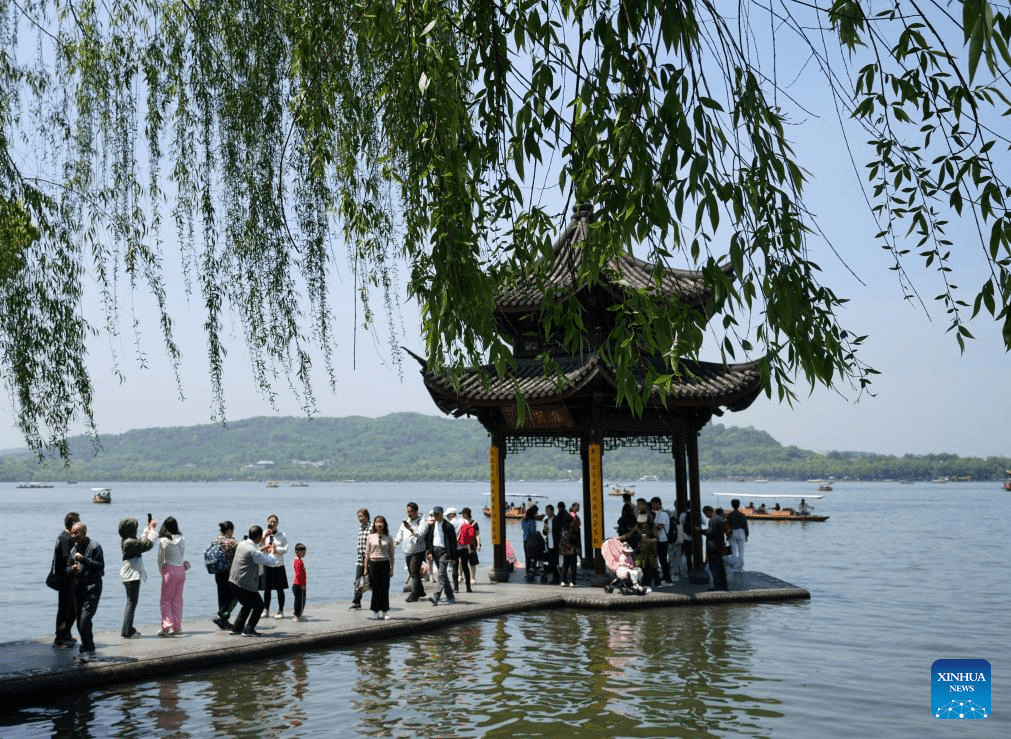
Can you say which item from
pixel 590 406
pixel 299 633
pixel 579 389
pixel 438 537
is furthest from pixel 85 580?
pixel 590 406

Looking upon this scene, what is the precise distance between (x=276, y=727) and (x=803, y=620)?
11382 millimetres

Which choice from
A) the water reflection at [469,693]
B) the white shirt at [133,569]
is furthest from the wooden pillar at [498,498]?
the white shirt at [133,569]

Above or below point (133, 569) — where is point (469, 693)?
below

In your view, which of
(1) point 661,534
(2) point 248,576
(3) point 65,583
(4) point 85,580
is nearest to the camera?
(4) point 85,580

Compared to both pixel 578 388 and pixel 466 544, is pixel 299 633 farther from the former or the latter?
pixel 578 388

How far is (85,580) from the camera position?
12.9m

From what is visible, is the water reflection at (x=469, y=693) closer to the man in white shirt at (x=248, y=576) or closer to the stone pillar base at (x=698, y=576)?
the man in white shirt at (x=248, y=576)

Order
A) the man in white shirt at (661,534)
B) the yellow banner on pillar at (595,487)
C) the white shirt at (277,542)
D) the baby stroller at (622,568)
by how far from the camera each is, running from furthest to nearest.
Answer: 1. the man in white shirt at (661,534)
2. the yellow banner on pillar at (595,487)
3. the baby stroller at (622,568)
4. the white shirt at (277,542)

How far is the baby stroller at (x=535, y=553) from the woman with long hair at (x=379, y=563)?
17.8 feet

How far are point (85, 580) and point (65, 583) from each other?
56cm

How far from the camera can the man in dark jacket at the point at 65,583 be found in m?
13.0

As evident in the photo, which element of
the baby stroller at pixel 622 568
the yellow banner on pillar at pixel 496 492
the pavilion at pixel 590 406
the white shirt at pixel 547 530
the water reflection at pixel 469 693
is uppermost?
the pavilion at pixel 590 406

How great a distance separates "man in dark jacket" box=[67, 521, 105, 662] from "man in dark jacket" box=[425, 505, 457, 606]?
6.71 metres

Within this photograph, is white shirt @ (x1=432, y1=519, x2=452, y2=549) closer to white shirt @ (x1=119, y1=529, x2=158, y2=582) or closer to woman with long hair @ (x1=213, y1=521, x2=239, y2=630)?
woman with long hair @ (x1=213, y1=521, x2=239, y2=630)
